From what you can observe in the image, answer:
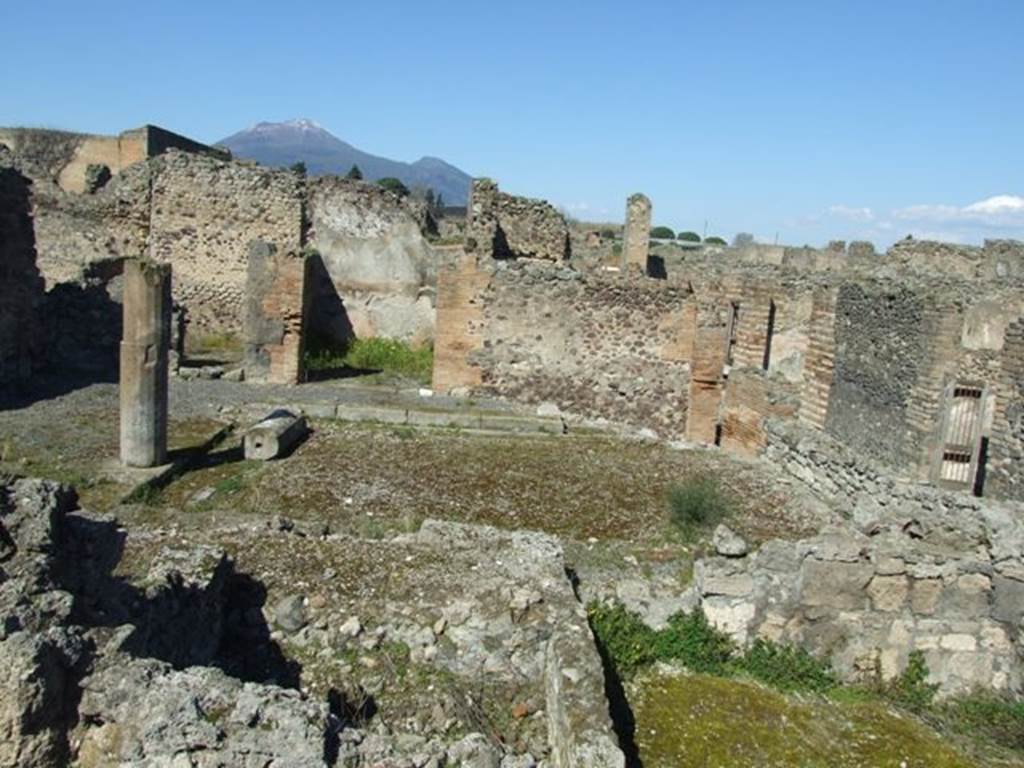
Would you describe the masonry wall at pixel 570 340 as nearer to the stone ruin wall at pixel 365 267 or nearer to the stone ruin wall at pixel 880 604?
the stone ruin wall at pixel 365 267

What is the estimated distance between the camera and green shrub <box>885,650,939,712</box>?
6484 millimetres

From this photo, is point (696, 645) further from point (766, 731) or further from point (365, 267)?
point (365, 267)

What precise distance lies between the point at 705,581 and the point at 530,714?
1.96 metres

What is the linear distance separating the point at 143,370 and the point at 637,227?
17407mm

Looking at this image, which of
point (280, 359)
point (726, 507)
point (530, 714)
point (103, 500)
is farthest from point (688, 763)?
point (280, 359)

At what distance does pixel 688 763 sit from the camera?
5.51 meters

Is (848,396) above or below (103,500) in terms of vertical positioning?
above

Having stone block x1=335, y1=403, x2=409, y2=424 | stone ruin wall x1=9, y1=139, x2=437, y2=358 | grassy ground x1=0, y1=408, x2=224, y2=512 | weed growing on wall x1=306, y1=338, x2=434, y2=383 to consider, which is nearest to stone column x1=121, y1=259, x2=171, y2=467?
grassy ground x1=0, y1=408, x2=224, y2=512

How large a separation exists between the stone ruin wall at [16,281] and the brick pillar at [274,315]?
338 centimetres

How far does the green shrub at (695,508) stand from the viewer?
8.97 metres

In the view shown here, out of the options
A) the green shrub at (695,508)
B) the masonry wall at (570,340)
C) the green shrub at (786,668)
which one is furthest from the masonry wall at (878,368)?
the green shrub at (786,668)

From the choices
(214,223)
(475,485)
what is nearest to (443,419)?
(475,485)

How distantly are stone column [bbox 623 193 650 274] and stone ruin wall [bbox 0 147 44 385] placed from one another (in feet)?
50.1

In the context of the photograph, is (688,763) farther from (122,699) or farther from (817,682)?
(122,699)
